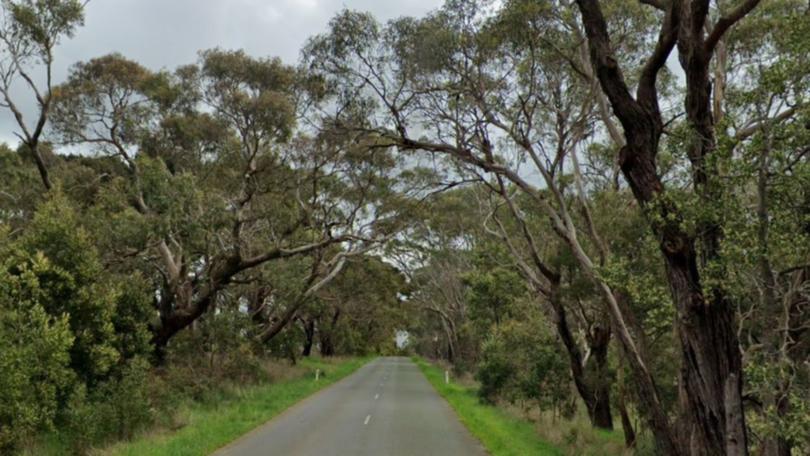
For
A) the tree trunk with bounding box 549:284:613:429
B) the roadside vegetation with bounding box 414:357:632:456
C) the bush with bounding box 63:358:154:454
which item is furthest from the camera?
the tree trunk with bounding box 549:284:613:429

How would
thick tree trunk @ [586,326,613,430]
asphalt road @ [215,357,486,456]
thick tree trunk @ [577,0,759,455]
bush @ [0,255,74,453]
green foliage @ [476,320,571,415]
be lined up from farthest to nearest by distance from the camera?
1. green foliage @ [476,320,571,415]
2. thick tree trunk @ [586,326,613,430]
3. asphalt road @ [215,357,486,456]
4. bush @ [0,255,74,453]
5. thick tree trunk @ [577,0,759,455]

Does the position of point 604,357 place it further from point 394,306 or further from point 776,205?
point 394,306

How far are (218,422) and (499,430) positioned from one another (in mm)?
6760

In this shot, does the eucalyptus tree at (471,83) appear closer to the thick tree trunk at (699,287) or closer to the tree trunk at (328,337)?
the thick tree trunk at (699,287)

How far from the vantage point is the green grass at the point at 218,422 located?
450 inches

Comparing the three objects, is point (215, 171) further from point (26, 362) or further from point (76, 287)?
point (26, 362)

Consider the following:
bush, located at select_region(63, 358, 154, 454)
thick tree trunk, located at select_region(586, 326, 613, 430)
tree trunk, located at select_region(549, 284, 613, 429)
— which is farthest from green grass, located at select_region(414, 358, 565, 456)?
bush, located at select_region(63, 358, 154, 454)

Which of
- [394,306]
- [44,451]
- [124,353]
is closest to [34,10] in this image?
[124,353]

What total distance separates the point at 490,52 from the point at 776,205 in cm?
744

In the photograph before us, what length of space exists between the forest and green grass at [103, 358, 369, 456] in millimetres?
882

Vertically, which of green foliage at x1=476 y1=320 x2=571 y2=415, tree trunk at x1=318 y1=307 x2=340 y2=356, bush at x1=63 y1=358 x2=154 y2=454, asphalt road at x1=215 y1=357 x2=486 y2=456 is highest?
tree trunk at x1=318 y1=307 x2=340 y2=356

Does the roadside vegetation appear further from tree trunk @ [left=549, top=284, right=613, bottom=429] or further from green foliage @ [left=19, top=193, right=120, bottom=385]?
green foliage @ [left=19, top=193, right=120, bottom=385]

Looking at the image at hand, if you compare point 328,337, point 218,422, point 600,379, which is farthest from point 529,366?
point 328,337

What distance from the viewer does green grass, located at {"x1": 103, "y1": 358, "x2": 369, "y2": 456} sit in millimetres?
11422
